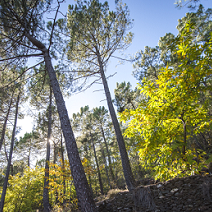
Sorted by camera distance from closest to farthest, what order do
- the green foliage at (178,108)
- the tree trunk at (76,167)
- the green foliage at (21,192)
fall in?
the green foliage at (178,108) → the tree trunk at (76,167) → the green foliage at (21,192)

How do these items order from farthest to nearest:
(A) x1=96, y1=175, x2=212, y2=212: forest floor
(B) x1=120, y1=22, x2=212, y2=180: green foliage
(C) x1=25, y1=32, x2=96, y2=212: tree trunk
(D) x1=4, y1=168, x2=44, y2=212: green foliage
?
(D) x1=4, y1=168, x2=44, y2=212: green foliage → (C) x1=25, y1=32, x2=96, y2=212: tree trunk → (A) x1=96, y1=175, x2=212, y2=212: forest floor → (B) x1=120, y1=22, x2=212, y2=180: green foliage

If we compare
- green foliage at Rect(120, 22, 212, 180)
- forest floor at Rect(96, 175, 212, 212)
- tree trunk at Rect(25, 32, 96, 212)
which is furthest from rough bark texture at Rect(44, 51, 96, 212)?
green foliage at Rect(120, 22, 212, 180)

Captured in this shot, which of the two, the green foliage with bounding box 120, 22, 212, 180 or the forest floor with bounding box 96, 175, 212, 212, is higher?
the green foliage with bounding box 120, 22, 212, 180

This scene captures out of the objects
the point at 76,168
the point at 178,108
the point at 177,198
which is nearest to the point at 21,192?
the point at 76,168

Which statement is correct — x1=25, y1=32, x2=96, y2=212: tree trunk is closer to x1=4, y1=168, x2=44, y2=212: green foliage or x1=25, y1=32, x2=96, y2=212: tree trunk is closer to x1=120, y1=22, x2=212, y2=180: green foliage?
x1=120, y1=22, x2=212, y2=180: green foliage

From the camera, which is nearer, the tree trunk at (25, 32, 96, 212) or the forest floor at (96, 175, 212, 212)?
the forest floor at (96, 175, 212, 212)

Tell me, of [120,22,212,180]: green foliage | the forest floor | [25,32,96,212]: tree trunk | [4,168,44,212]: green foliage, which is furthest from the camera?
[4,168,44,212]: green foliage

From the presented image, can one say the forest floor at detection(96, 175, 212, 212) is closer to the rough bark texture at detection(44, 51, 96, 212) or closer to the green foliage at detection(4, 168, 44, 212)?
Answer: the rough bark texture at detection(44, 51, 96, 212)

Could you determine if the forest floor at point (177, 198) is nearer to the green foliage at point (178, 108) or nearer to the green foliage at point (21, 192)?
the green foliage at point (178, 108)

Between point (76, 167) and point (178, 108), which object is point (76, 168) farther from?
point (178, 108)

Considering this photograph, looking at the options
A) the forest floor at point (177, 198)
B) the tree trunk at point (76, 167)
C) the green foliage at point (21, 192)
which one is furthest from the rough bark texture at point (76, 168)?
the green foliage at point (21, 192)

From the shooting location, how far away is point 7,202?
7.20 metres

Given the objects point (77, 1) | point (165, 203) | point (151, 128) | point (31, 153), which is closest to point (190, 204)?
point (165, 203)

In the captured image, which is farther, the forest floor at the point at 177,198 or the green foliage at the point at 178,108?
the forest floor at the point at 177,198
